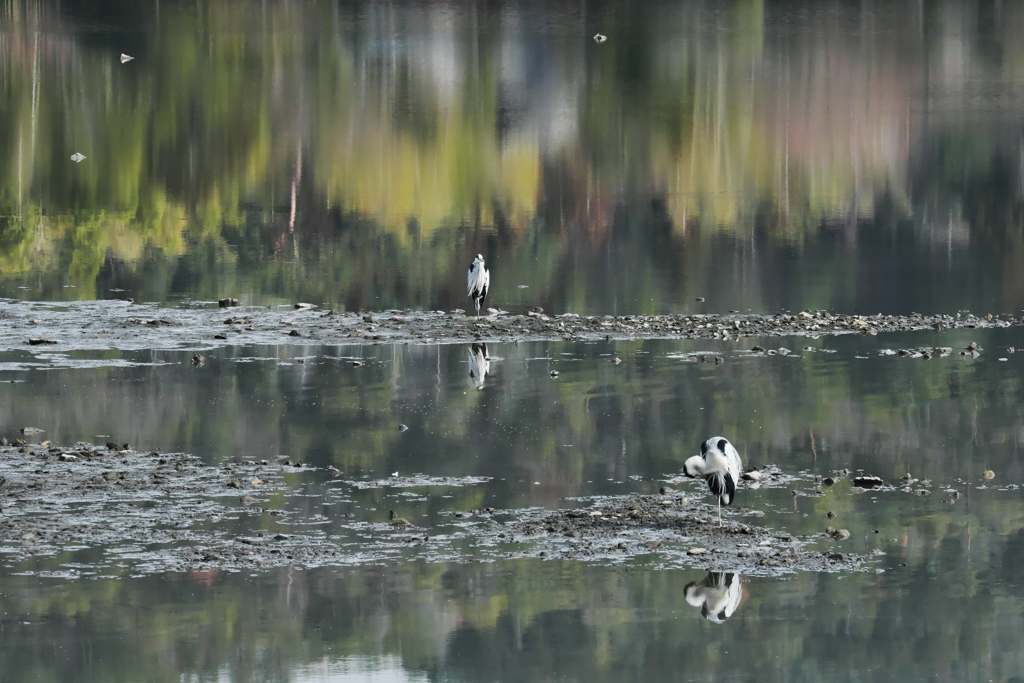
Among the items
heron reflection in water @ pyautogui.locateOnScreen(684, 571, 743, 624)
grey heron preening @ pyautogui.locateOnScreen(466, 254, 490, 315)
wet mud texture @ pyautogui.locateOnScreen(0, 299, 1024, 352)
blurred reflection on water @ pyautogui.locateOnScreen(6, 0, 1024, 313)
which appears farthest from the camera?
blurred reflection on water @ pyautogui.locateOnScreen(6, 0, 1024, 313)

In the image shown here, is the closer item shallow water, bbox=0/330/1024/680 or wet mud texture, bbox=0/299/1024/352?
shallow water, bbox=0/330/1024/680

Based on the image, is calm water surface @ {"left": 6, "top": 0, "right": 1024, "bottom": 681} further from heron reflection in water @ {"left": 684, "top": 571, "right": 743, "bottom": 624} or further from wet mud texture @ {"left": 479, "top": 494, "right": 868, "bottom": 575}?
wet mud texture @ {"left": 479, "top": 494, "right": 868, "bottom": 575}

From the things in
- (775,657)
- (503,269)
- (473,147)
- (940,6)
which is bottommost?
(775,657)

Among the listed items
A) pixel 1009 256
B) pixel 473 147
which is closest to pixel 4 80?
pixel 473 147

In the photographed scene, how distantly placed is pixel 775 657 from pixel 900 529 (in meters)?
2.78

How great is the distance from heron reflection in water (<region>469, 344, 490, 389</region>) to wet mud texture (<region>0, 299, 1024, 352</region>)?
52cm

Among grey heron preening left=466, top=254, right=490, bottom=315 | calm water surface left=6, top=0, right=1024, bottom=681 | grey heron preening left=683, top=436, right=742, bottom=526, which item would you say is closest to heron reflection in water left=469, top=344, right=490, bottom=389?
calm water surface left=6, top=0, right=1024, bottom=681

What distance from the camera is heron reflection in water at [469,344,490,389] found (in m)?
17.5

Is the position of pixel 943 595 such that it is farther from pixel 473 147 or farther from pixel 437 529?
pixel 473 147

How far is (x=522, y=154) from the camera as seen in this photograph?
1741 inches

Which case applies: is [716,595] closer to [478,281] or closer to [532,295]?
[478,281]

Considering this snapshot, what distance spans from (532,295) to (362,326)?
14.6 ft

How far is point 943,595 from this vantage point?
10.7m

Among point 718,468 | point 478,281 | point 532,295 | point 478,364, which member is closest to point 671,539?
point 718,468
